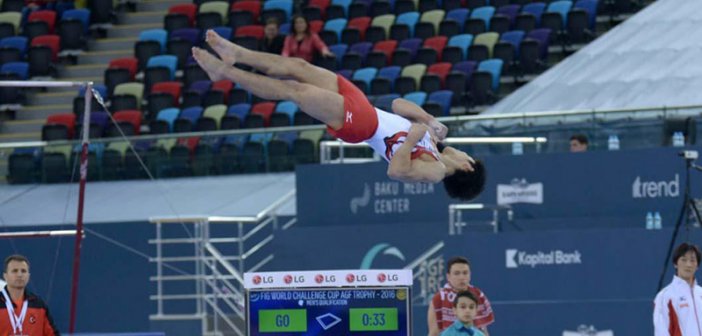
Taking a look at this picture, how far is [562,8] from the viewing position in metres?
20.9

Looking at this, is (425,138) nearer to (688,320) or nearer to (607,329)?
(688,320)

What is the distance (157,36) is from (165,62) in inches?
39.9

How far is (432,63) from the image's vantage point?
20.9 metres

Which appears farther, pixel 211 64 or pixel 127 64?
pixel 127 64

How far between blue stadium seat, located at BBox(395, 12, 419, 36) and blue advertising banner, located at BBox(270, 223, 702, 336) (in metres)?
6.29

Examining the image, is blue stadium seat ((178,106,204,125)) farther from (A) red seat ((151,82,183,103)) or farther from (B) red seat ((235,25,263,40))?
(B) red seat ((235,25,263,40))

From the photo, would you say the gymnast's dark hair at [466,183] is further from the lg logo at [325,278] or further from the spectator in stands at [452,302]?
the spectator in stands at [452,302]

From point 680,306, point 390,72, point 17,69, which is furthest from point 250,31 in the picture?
point 680,306

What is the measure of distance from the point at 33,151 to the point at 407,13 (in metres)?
5.79

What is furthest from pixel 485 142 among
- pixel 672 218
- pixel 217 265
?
pixel 217 265

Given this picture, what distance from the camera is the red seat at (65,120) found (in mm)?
22328

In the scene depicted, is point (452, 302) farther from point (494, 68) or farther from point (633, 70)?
point (494, 68)

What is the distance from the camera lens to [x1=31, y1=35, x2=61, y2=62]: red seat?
24.7m

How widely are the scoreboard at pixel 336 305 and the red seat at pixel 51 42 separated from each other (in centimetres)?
1442
